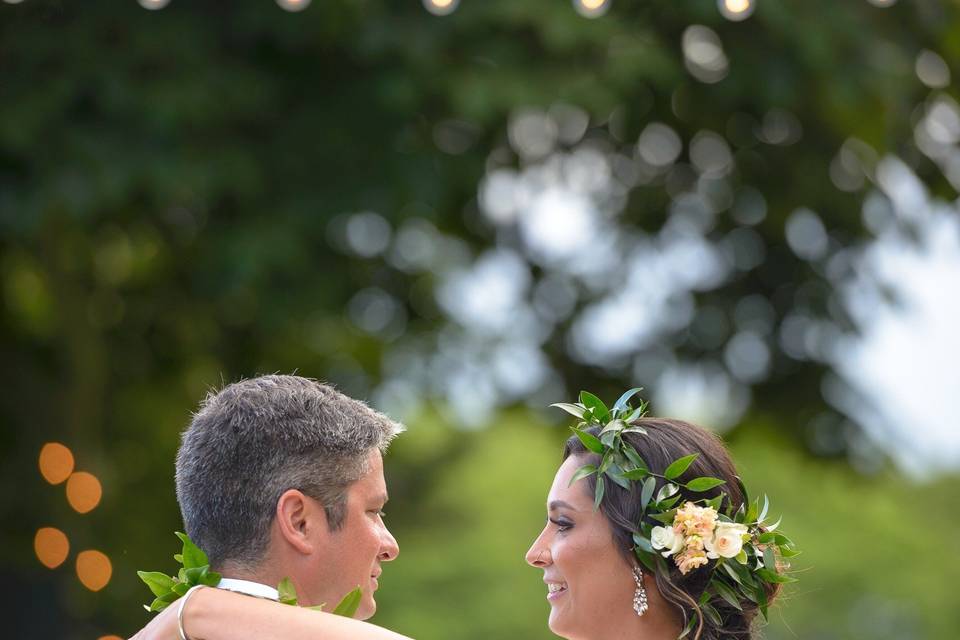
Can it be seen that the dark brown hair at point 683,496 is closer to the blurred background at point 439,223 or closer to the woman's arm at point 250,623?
the woman's arm at point 250,623

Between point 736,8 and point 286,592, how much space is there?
4.60 m

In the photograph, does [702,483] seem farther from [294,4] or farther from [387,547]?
[294,4]

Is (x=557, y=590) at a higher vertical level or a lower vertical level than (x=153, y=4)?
higher

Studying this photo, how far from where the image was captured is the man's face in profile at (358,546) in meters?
3.30

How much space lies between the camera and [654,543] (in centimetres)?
354

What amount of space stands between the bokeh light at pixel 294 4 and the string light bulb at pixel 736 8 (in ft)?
6.67

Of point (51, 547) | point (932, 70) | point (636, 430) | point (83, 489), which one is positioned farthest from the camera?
point (51, 547)

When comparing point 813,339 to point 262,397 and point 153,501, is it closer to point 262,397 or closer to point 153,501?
point 153,501

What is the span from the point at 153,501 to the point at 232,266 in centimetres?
377

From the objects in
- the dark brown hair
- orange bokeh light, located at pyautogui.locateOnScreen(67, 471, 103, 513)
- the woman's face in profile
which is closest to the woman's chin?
the woman's face in profile

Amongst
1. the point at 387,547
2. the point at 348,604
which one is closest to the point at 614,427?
the point at 387,547

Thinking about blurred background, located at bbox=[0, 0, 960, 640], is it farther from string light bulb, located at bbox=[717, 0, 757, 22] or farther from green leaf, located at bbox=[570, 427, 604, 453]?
green leaf, located at bbox=[570, 427, 604, 453]

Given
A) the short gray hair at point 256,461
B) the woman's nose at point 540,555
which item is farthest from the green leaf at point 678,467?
the short gray hair at point 256,461

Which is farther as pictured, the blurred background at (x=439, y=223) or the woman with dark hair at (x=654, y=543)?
the blurred background at (x=439, y=223)
